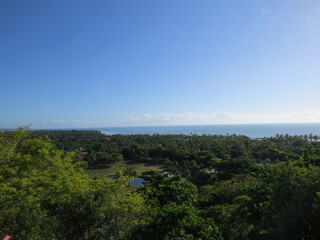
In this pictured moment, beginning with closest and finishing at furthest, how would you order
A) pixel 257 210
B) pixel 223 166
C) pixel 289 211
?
1. pixel 289 211
2. pixel 257 210
3. pixel 223 166

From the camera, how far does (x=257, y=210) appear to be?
8.73 m

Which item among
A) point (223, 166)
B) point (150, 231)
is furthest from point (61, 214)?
point (223, 166)

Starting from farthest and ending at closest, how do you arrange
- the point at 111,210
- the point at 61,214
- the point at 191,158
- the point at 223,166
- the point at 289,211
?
the point at 191,158 < the point at 223,166 < the point at 61,214 < the point at 111,210 < the point at 289,211

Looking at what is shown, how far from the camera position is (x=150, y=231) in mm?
6902

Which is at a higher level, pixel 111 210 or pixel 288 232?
pixel 111 210

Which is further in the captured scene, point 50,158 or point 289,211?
point 50,158

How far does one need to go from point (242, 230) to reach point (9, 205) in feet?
29.6

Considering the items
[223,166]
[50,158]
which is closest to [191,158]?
[223,166]

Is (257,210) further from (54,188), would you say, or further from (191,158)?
(191,158)

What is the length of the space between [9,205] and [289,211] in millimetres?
9205

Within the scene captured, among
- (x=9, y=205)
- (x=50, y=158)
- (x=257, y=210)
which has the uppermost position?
(x=50, y=158)

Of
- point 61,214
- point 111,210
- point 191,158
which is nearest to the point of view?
point 111,210

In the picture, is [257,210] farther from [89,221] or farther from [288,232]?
[89,221]

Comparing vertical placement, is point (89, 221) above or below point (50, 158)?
below
